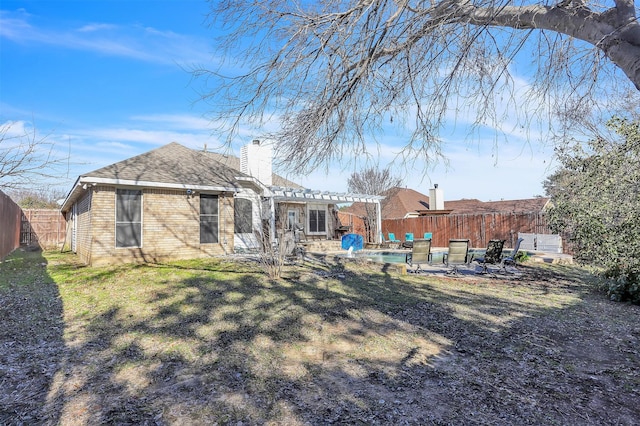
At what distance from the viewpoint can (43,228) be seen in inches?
852

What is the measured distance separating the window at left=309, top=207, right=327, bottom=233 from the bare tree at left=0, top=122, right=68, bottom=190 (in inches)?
606

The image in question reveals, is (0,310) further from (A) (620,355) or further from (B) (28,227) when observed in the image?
(B) (28,227)

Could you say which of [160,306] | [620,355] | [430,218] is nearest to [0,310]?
[160,306]

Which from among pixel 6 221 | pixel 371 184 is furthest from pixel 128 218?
pixel 371 184

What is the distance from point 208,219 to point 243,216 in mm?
2944

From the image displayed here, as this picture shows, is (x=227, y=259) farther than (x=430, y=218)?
No

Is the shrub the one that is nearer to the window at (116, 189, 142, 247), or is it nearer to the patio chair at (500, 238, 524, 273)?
the patio chair at (500, 238, 524, 273)

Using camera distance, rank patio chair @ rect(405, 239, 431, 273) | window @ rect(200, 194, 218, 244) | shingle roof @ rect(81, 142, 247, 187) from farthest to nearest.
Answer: window @ rect(200, 194, 218, 244), shingle roof @ rect(81, 142, 247, 187), patio chair @ rect(405, 239, 431, 273)

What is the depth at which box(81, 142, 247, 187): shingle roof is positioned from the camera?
1189 centimetres

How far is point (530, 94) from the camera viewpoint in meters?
4.37

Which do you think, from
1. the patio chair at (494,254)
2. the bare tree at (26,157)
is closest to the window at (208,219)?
the bare tree at (26,157)

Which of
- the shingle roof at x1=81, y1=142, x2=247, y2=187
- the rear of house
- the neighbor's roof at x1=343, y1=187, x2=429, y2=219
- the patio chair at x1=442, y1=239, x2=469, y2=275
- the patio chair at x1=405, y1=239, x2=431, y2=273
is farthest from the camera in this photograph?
the neighbor's roof at x1=343, y1=187, x2=429, y2=219

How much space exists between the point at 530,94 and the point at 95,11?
26.5 feet

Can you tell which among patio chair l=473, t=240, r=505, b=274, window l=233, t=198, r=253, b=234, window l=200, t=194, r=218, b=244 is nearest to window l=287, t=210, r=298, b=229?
window l=233, t=198, r=253, b=234
